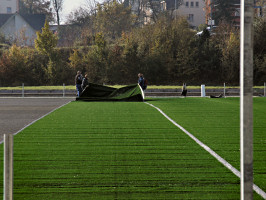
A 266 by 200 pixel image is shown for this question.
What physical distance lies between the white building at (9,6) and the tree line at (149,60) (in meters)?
47.2

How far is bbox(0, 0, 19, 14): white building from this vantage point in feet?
339

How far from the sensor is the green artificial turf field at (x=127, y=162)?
21.5ft

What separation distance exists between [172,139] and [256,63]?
147 feet

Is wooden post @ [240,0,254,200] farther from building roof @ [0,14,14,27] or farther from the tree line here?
building roof @ [0,14,14,27]

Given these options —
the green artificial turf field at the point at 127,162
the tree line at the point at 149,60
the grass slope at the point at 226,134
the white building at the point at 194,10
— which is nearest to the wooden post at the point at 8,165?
the green artificial turf field at the point at 127,162

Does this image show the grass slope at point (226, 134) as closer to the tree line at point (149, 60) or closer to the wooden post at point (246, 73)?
the wooden post at point (246, 73)

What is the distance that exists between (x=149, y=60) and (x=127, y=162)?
4717cm

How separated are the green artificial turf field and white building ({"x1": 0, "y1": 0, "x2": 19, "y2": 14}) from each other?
9319cm

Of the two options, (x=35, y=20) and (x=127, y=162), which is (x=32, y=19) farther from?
(x=127, y=162)

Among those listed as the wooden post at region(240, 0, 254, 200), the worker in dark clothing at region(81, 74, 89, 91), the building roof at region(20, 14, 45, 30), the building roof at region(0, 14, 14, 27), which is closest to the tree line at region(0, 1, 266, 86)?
the worker in dark clothing at region(81, 74, 89, 91)

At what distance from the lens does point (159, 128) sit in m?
14.2

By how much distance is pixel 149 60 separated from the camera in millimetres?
55406

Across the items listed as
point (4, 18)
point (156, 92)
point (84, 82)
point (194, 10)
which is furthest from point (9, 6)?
point (84, 82)

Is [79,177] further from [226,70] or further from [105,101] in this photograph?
[226,70]
